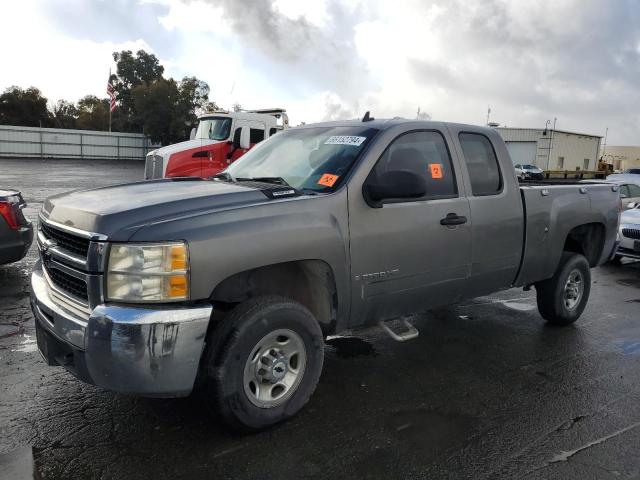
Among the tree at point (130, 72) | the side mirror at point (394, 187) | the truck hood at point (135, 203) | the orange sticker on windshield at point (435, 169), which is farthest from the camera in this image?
the tree at point (130, 72)

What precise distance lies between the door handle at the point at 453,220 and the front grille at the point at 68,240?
2.49 metres

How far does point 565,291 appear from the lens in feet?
18.2

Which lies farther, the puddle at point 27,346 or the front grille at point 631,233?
the front grille at point 631,233

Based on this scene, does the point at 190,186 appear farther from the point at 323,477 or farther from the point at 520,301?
the point at 520,301

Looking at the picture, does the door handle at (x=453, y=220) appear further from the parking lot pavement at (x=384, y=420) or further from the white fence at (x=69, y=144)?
the white fence at (x=69, y=144)

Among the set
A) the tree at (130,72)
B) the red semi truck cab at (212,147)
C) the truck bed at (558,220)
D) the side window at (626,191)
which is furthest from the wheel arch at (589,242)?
the tree at (130,72)

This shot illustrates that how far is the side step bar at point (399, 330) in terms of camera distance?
3914 mm

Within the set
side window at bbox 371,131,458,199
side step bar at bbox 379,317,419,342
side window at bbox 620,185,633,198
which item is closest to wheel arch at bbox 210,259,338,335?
side step bar at bbox 379,317,419,342

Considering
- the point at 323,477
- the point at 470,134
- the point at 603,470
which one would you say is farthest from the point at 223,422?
the point at 470,134

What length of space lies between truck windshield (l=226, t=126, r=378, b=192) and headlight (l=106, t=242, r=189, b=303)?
1179mm

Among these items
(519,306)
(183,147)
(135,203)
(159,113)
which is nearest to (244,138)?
(183,147)

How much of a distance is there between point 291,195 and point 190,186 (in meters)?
0.80

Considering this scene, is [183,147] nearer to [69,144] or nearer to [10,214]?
[10,214]

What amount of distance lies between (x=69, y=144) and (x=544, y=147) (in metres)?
43.3
